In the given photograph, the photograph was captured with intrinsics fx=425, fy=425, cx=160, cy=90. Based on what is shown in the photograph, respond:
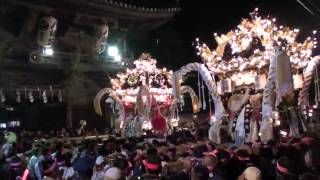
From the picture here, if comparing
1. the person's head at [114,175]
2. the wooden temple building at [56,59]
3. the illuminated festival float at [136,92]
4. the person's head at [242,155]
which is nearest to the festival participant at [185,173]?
the person's head at [242,155]

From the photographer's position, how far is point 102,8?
2375 cm

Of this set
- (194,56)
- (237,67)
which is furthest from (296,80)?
(194,56)

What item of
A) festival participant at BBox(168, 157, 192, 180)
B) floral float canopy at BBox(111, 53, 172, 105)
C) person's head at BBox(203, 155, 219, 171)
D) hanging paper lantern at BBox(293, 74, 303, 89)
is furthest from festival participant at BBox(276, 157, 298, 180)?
floral float canopy at BBox(111, 53, 172, 105)

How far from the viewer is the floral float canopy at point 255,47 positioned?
49.4 feet

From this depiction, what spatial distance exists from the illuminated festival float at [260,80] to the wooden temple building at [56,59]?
27.3 ft

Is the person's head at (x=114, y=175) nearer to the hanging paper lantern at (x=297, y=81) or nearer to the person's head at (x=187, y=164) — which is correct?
the person's head at (x=187, y=164)

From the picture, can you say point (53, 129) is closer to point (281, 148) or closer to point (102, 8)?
point (102, 8)

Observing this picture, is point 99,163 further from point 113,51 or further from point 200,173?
point 113,51

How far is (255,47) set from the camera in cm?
1638

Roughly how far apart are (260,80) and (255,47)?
130 cm

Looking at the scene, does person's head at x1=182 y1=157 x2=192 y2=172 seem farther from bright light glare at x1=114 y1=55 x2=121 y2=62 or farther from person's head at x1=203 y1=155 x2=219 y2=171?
bright light glare at x1=114 y1=55 x2=121 y2=62

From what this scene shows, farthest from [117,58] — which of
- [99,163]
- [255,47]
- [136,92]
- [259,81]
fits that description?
[99,163]

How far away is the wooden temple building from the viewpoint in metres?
20.6

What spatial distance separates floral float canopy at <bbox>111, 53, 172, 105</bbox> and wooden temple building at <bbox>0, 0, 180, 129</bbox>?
49.6 inches
